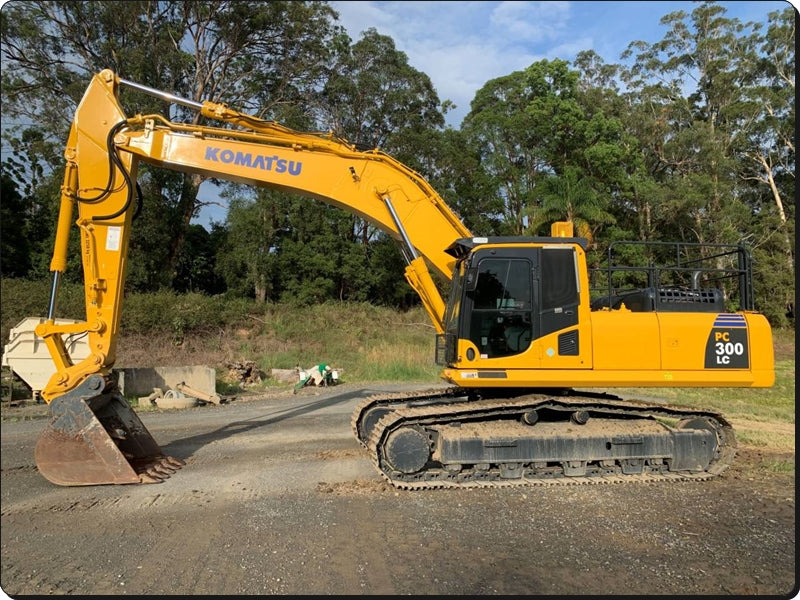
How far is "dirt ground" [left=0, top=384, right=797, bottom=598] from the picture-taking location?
151 inches

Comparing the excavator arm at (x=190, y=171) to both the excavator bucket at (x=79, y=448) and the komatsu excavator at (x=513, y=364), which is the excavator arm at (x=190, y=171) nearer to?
the komatsu excavator at (x=513, y=364)

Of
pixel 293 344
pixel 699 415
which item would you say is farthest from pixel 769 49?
pixel 699 415

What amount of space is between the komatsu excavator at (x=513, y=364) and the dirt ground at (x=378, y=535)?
1.08 ft

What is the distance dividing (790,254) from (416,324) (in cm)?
2379

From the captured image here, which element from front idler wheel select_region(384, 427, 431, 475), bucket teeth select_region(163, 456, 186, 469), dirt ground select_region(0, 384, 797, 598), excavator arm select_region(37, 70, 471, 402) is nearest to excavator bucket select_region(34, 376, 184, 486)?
dirt ground select_region(0, 384, 797, 598)

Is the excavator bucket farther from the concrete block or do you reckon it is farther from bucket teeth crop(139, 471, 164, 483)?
the concrete block

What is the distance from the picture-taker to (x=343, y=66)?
29.3 meters

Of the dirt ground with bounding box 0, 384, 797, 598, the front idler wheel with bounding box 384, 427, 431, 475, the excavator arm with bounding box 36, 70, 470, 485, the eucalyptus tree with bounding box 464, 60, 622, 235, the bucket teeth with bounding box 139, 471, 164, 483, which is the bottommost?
the dirt ground with bounding box 0, 384, 797, 598

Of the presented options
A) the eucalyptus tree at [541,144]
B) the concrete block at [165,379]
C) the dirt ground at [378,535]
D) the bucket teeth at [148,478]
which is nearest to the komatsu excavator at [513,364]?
the bucket teeth at [148,478]

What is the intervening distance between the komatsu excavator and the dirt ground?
331mm

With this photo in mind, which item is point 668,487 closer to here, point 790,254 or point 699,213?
point 699,213

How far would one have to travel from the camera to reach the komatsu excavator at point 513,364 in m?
5.89

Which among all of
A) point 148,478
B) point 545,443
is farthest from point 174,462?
point 545,443

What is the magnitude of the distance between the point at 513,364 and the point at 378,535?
8.07ft
